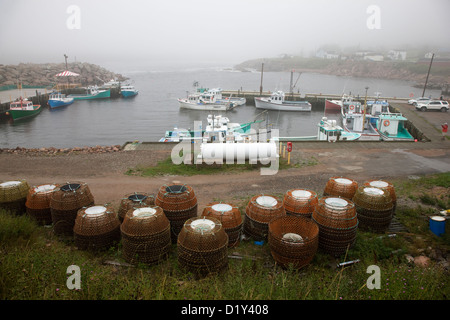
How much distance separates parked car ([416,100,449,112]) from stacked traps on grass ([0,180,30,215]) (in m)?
33.5

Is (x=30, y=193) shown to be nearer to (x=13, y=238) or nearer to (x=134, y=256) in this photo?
(x=13, y=238)

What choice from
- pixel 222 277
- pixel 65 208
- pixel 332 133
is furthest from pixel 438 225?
pixel 332 133

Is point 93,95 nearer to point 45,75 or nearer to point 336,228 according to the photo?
point 45,75

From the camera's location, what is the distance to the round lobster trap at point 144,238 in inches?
254

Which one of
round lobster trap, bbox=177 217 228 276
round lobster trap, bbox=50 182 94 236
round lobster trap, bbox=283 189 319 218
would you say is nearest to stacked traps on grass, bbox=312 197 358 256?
round lobster trap, bbox=283 189 319 218

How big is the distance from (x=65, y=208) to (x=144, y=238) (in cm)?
271

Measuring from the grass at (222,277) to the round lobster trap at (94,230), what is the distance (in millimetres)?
184

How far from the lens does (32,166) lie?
14555mm

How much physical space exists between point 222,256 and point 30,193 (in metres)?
5.88

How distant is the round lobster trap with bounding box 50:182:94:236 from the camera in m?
7.75

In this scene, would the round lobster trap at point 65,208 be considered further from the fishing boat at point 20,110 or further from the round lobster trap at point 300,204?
the fishing boat at point 20,110

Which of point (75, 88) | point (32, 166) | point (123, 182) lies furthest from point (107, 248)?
point (75, 88)

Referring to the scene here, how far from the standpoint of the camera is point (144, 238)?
643 cm
